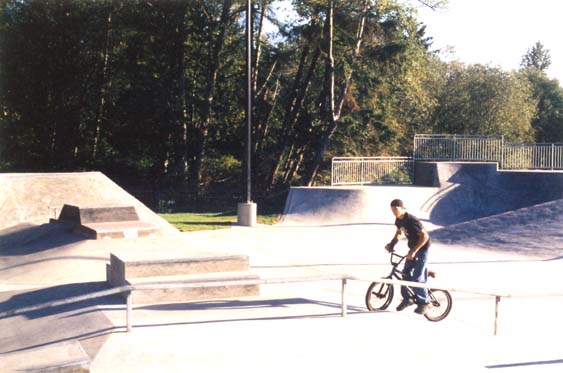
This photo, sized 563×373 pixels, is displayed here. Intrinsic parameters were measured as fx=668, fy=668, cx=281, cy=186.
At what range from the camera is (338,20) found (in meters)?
33.1

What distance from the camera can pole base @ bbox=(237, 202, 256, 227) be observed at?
22.5m

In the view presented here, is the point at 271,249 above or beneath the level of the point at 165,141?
beneath

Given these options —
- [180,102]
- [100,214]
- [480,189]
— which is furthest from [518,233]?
[180,102]

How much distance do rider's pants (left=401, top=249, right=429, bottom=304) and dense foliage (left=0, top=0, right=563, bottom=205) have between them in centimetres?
2442

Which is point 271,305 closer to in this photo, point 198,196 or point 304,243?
point 304,243

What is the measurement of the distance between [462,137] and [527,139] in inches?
691

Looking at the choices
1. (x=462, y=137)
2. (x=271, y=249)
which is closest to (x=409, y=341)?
(x=271, y=249)

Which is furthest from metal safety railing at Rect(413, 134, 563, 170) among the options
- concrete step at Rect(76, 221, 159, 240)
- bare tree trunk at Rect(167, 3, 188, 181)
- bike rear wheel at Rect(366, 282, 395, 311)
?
bike rear wheel at Rect(366, 282, 395, 311)

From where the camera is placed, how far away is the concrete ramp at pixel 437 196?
24734mm

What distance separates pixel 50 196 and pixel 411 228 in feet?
46.4

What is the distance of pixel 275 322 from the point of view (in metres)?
8.96

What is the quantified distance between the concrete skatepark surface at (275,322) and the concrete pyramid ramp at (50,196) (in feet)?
8.20

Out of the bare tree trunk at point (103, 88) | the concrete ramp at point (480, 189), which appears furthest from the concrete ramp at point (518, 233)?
the bare tree trunk at point (103, 88)

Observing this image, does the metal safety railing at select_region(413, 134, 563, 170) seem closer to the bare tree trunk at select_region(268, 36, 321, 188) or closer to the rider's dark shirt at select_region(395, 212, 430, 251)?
the bare tree trunk at select_region(268, 36, 321, 188)
